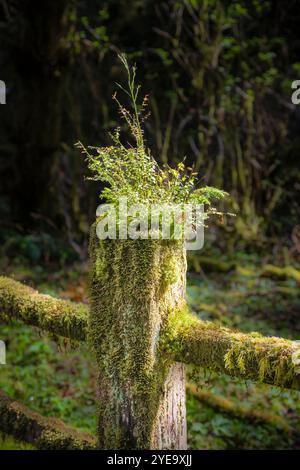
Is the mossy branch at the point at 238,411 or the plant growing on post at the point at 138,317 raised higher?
the plant growing on post at the point at 138,317

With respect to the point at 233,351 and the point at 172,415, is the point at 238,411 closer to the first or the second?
the point at 172,415

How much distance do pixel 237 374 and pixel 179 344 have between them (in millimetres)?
310

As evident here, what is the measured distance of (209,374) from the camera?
4.21m

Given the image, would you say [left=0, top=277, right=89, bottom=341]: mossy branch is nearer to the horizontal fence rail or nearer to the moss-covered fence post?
the horizontal fence rail

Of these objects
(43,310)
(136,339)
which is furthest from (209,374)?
(136,339)

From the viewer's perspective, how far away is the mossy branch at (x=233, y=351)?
2135 mm

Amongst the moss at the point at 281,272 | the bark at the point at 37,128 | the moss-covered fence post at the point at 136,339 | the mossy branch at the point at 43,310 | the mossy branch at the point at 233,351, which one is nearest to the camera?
the mossy branch at the point at 233,351

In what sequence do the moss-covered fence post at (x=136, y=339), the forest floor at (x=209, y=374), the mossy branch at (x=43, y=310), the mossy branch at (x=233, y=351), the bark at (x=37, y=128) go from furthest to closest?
1. the bark at (x=37, y=128)
2. the forest floor at (x=209, y=374)
3. the mossy branch at (x=43, y=310)
4. the moss-covered fence post at (x=136, y=339)
5. the mossy branch at (x=233, y=351)

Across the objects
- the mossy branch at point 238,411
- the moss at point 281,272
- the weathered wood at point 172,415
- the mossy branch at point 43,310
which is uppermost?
the moss at point 281,272

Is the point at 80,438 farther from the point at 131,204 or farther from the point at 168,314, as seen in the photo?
the point at 131,204

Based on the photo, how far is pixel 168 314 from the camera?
2.46 metres

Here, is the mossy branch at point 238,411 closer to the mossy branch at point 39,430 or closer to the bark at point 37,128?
the mossy branch at point 39,430

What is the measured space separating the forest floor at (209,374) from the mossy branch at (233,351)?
952mm

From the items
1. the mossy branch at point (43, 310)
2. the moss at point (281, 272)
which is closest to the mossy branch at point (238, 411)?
the mossy branch at point (43, 310)
